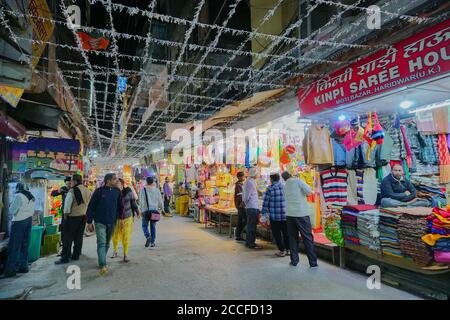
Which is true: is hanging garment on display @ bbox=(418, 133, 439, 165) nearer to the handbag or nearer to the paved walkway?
the paved walkway

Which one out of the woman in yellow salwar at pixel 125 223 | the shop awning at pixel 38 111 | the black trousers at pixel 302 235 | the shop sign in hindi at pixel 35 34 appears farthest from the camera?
the shop awning at pixel 38 111

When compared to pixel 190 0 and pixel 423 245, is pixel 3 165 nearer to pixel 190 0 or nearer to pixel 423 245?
pixel 423 245

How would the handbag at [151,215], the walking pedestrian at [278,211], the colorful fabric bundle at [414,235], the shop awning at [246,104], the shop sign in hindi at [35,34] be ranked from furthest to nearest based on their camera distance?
1. the handbag at [151,215]
2. the shop awning at [246,104]
3. the walking pedestrian at [278,211]
4. the shop sign in hindi at [35,34]
5. the colorful fabric bundle at [414,235]

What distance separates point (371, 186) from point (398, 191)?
44 centimetres

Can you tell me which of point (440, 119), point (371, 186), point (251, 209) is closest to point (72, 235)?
point (251, 209)

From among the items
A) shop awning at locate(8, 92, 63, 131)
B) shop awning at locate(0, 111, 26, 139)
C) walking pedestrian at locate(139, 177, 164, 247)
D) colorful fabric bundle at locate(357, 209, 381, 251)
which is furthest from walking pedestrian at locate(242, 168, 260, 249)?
shop awning at locate(0, 111, 26, 139)

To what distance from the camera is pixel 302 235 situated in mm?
5453

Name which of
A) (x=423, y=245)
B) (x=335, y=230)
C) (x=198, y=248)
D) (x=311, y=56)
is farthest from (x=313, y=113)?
(x=198, y=248)

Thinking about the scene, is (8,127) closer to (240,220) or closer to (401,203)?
(240,220)

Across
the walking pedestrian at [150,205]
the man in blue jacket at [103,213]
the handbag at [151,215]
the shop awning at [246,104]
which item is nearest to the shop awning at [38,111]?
the man in blue jacket at [103,213]

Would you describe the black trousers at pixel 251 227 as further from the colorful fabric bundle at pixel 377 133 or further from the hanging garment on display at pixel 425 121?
the hanging garment on display at pixel 425 121

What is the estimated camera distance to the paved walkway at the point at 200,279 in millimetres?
4184

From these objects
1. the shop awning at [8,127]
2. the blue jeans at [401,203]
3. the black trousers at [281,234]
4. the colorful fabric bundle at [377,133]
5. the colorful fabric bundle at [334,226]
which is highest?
the shop awning at [8,127]

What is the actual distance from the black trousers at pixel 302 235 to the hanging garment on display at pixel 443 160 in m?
2.45
